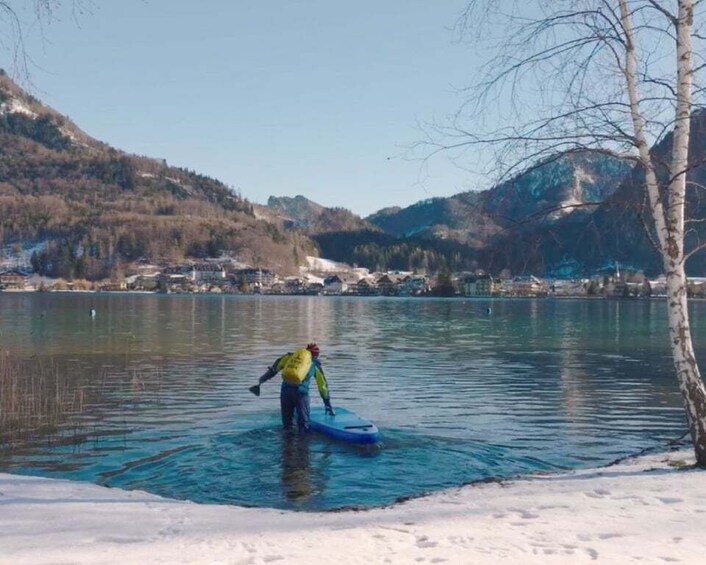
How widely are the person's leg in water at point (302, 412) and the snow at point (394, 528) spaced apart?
23.7 ft

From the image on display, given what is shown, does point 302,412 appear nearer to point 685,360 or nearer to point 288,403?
point 288,403

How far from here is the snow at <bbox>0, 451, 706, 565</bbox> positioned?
24.5 ft

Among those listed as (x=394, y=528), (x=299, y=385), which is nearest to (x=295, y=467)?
(x=299, y=385)

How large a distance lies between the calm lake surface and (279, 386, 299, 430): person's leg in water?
487mm

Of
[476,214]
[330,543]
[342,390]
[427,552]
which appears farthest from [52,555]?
[342,390]

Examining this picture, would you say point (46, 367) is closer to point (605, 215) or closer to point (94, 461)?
point (94, 461)

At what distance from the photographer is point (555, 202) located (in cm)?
1185

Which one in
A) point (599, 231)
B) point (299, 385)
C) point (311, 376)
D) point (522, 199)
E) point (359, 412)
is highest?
point (522, 199)

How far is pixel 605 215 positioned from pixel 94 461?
12180 millimetres

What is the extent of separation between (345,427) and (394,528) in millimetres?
9266

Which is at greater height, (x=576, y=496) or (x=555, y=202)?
(x=555, y=202)

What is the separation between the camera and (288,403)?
18.5 meters

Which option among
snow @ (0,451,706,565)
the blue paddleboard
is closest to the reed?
the blue paddleboard

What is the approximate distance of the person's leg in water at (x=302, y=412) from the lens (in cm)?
1825
